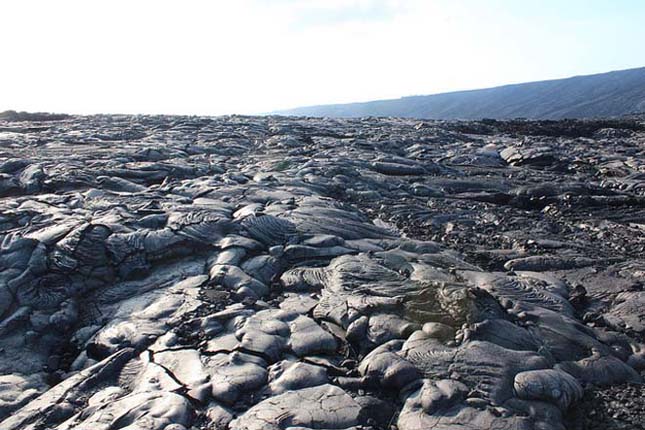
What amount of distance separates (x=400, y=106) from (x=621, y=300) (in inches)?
2454

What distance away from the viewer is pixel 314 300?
5051mm

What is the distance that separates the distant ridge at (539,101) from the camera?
4230cm

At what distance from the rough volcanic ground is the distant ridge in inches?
1380

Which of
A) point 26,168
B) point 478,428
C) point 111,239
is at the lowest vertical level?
point 478,428

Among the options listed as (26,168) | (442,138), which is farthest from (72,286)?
(442,138)

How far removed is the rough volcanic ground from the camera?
3590 mm

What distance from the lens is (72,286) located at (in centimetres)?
547

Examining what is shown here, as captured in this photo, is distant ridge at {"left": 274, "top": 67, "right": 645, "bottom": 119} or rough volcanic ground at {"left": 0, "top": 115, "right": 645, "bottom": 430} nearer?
rough volcanic ground at {"left": 0, "top": 115, "right": 645, "bottom": 430}

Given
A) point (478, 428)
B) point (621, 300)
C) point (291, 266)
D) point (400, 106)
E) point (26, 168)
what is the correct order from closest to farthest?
point (478, 428) < point (621, 300) < point (291, 266) < point (26, 168) < point (400, 106)

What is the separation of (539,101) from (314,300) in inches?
2045

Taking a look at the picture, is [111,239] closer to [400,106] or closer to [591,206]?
[591,206]

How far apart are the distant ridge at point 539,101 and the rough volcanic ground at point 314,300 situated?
115 ft

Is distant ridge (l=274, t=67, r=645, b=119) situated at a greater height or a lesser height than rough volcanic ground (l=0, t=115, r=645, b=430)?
greater

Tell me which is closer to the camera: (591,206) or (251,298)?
(251,298)
